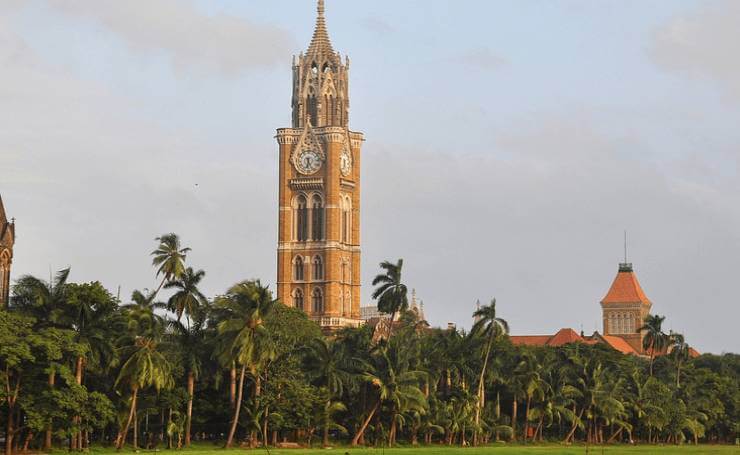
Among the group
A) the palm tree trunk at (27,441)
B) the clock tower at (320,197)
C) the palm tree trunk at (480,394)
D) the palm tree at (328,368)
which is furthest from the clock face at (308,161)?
the palm tree trunk at (27,441)

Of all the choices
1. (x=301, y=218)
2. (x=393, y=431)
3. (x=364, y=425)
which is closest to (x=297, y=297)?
(x=301, y=218)

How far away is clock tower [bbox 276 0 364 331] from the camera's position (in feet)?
595

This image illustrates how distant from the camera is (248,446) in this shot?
10675cm

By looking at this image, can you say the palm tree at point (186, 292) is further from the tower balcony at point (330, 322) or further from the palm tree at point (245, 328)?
the tower balcony at point (330, 322)

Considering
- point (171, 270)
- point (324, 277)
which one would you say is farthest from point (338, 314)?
point (171, 270)

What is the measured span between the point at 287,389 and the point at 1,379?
2542 cm

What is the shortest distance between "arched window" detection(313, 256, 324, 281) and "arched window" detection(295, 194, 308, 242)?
10.6 ft

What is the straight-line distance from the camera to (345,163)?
187m

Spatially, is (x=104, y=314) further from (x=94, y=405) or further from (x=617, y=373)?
(x=617, y=373)

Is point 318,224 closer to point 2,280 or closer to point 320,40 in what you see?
point 320,40

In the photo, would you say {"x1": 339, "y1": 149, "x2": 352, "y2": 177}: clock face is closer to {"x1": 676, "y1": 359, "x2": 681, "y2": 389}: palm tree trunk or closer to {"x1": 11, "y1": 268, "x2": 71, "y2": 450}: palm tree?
{"x1": 676, "y1": 359, "x2": 681, "y2": 389}: palm tree trunk

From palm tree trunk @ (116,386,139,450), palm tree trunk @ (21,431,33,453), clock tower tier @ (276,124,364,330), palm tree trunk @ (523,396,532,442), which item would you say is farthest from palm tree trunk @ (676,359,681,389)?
palm tree trunk @ (21,431,33,453)

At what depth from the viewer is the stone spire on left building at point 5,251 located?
103375 mm

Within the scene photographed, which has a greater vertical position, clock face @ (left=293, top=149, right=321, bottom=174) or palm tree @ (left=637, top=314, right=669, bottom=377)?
clock face @ (left=293, top=149, right=321, bottom=174)
